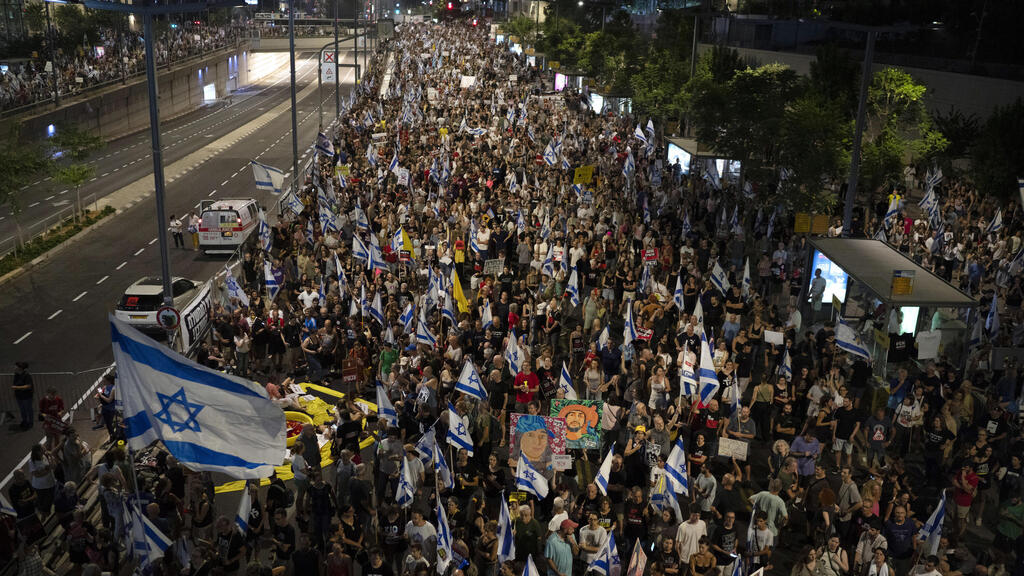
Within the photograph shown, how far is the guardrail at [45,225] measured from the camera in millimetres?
34125

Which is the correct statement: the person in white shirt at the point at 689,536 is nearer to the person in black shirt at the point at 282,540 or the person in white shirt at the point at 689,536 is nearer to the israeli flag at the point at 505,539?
the israeli flag at the point at 505,539

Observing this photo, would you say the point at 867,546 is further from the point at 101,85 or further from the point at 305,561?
the point at 101,85

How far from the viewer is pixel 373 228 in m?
29.0

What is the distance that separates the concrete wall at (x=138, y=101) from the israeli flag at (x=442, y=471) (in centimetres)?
3280

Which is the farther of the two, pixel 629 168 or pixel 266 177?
pixel 629 168

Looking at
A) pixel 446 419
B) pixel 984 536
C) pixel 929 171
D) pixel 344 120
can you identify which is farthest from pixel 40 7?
pixel 984 536

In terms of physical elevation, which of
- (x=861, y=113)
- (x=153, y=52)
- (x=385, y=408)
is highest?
(x=153, y=52)

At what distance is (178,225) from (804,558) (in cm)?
2728

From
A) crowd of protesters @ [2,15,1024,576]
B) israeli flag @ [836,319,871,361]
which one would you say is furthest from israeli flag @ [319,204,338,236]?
israeli flag @ [836,319,871,361]

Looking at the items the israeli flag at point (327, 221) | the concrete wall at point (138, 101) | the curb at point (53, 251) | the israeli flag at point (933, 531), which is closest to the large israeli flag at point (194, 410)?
the israeli flag at point (933, 531)

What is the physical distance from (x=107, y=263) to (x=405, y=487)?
924 inches

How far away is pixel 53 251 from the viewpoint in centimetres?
3462

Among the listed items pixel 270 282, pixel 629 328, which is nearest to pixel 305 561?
pixel 629 328

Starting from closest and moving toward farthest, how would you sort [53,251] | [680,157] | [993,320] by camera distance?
1. [993,320]
2. [53,251]
3. [680,157]
